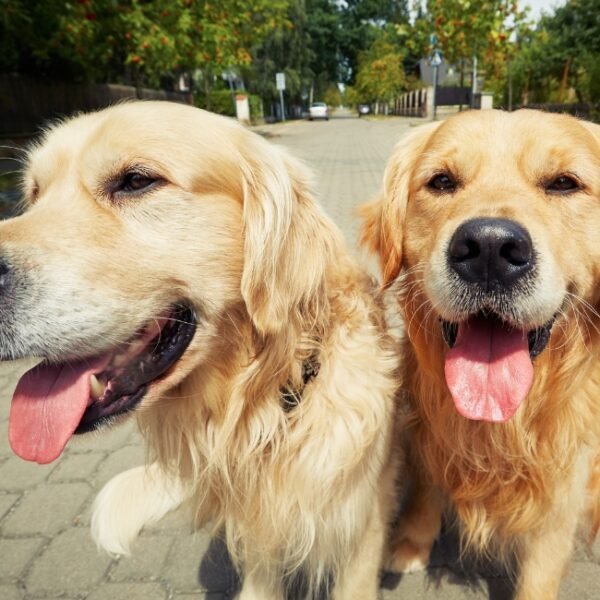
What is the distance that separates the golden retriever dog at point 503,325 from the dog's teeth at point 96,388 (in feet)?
3.89

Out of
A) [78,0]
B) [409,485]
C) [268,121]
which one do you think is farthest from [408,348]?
[268,121]

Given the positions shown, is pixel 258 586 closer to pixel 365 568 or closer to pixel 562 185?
pixel 365 568

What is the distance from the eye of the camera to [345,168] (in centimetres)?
1320

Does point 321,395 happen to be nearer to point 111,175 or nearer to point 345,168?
point 111,175

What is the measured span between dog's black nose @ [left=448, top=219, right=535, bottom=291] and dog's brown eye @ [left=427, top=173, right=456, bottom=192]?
49cm

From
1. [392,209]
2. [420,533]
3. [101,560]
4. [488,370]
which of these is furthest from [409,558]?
[392,209]

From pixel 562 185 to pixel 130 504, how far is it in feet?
7.87

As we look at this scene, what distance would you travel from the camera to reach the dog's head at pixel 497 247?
1656mm

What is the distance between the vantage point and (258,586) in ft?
6.94

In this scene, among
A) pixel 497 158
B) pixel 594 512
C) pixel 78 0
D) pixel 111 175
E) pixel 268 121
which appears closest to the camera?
pixel 111 175

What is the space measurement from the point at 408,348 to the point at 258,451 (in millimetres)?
871

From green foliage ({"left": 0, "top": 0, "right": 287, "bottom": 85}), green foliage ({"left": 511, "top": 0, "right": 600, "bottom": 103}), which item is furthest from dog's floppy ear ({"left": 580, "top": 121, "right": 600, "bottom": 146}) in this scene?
green foliage ({"left": 511, "top": 0, "right": 600, "bottom": 103})

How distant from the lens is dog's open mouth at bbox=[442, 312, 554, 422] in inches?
Answer: 68.8

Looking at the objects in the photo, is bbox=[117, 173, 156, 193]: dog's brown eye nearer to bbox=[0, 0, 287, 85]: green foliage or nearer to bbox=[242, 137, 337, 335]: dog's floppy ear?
bbox=[242, 137, 337, 335]: dog's floppy ear
